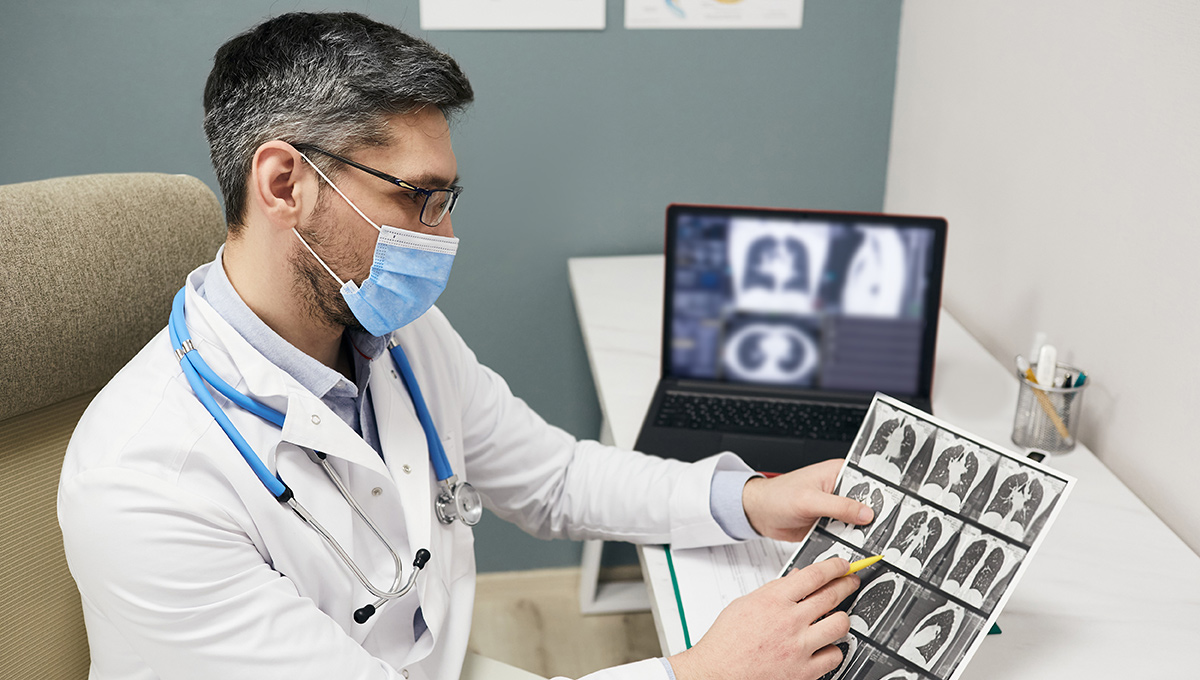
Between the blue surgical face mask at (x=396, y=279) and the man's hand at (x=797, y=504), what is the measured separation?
17.1 inches

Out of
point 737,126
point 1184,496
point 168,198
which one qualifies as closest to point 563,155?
point 737,126

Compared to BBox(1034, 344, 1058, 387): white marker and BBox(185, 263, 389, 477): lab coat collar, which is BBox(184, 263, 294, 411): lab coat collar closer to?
BBox(185, 263, 389, 477): lab coat collar

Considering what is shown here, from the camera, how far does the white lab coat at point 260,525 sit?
2.44 feet

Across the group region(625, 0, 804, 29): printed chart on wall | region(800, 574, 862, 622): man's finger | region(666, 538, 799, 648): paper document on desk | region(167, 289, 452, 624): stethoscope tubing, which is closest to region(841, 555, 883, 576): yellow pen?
region(800, 574, 862, 622): man's finger

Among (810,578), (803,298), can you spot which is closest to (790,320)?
(803,298)

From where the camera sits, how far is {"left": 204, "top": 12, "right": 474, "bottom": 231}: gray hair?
87cm

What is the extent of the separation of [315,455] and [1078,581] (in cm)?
82

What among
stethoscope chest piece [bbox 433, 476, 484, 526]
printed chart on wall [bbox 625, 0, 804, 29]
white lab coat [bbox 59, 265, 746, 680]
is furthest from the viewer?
printed chart on wall [bbox 625, 0, 804, 29]

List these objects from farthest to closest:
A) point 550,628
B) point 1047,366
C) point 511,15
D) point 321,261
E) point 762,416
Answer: point 550,628 → point 511,15 → point 762,416 → point 1047,366 → point 321,261

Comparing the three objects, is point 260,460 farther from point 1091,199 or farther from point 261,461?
point 1091,199

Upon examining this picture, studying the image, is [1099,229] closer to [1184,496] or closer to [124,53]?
[1184,496]

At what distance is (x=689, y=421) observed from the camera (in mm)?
1292

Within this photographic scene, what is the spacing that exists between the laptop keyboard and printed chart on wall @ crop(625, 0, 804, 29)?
82 cm

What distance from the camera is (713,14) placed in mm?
1764
